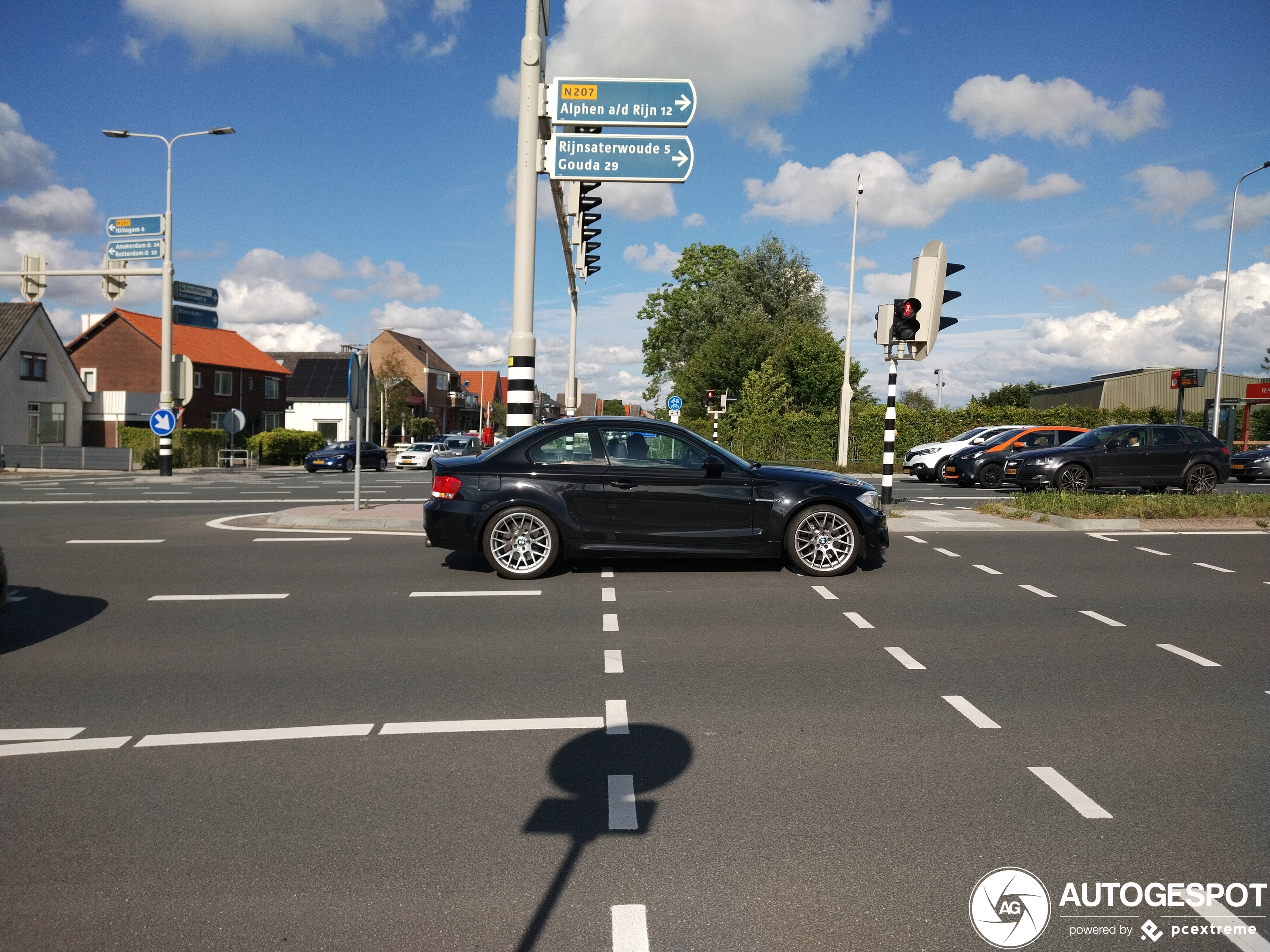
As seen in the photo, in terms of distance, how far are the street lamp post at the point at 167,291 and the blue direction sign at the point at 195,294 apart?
34 centimetres

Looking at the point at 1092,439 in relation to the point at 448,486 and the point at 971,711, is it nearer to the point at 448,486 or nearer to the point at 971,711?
the point at 448,486

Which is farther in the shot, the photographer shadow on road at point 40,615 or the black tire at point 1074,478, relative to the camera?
the black tire at point 1074,478

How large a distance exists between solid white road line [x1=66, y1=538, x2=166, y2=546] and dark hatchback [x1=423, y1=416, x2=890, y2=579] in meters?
A: 4.54

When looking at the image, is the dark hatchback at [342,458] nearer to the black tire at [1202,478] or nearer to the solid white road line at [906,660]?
the black tire at [1202,478]

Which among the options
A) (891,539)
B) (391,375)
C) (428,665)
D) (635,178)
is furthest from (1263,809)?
(391,375)

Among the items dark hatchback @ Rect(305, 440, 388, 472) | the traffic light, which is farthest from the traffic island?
dark hatchback @ Rect(305, 440, 388, 472)

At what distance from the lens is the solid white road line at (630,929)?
2.75 metres

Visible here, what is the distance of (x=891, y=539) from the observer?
1209 cm

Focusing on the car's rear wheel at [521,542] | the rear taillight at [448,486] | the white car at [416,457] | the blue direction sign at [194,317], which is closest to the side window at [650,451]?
the car's rear wheel at [521,542]

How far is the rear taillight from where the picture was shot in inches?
351

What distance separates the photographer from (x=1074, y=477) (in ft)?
58.6

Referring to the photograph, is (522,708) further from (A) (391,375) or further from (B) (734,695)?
(A) (391,375)

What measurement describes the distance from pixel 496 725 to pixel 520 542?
4.29 m

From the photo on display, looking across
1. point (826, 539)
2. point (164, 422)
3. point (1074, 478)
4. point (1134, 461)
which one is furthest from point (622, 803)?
point (164, 422)
